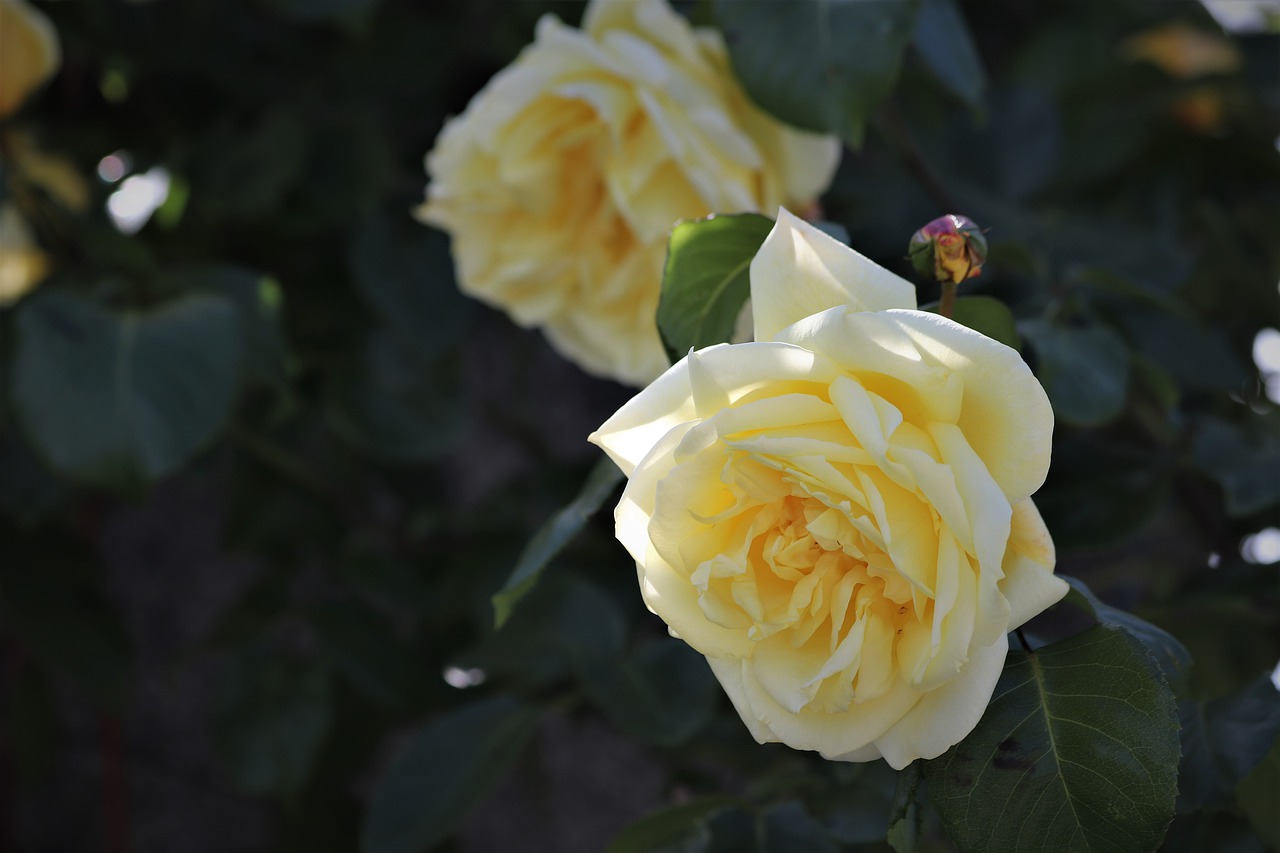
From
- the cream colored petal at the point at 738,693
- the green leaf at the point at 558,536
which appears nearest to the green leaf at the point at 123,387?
the green leaf at the point at 558,536

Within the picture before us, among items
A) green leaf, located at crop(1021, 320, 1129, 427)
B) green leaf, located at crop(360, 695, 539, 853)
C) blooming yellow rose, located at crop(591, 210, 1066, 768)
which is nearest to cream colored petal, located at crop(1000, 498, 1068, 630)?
blooming yellow rose, located at crop(591, 210, 1066, 768)

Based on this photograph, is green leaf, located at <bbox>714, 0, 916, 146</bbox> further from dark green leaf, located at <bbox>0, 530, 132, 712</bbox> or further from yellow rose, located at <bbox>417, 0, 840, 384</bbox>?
dark green leaf, located at <bbox>0, 530, 132, 712</bbox>

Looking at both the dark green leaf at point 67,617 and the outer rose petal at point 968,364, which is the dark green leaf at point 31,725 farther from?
the outer rose petal at point 968,364

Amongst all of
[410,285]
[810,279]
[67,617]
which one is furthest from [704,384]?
[67,617]

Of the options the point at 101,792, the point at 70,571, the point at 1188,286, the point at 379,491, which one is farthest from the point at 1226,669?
the point at 101,792

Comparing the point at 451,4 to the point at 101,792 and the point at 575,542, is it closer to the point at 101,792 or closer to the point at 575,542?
the point at 575,542

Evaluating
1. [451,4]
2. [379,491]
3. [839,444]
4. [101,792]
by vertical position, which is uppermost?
[839,444]

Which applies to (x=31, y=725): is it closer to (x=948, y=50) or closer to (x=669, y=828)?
(x=669, y=828)
